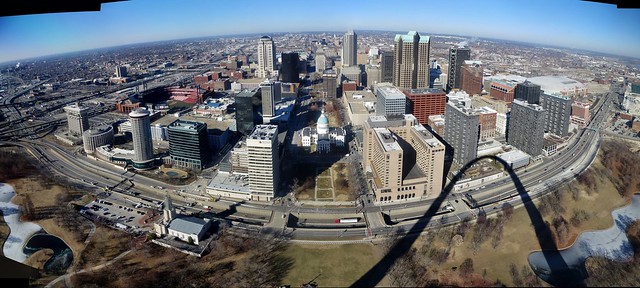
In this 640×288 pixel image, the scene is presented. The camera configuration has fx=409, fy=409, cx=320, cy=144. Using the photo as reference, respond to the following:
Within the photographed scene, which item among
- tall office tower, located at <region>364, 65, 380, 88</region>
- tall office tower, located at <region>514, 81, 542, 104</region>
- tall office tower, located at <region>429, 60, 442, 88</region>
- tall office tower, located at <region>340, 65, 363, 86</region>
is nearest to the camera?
tall office tower, located at <region>514, 81, 542, 104</region>

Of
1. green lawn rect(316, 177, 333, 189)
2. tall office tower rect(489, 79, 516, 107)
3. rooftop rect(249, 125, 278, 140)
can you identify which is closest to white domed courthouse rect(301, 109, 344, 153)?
green lawn rect(316, 177, 333, 189)

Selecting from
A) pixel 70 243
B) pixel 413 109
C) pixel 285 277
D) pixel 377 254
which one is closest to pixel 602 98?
pixel 413 109

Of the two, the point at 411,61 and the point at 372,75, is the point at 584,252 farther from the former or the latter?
the point at 372,75

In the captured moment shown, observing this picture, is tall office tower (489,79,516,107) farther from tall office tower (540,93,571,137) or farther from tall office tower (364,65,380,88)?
tall office tower (364,65,380,88)

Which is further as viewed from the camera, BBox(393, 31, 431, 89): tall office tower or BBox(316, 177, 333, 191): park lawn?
BBox(393, 31, 431, 89): tall office tower

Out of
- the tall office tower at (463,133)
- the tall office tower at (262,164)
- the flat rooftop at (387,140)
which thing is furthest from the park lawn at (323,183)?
the tall office tower at (463,133)

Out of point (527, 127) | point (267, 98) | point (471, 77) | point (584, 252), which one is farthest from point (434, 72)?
point (584, 252)
